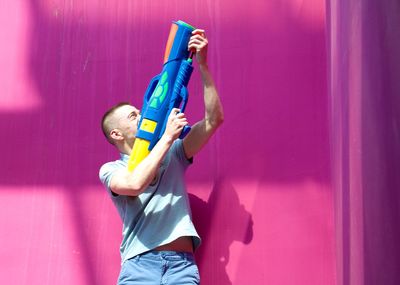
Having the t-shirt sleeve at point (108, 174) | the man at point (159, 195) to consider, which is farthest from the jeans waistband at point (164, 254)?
the t-shirt sleeve at point (108, 174)

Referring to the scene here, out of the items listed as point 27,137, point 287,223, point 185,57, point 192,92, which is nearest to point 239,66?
point 192,92

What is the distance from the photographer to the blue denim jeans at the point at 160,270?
1.64m

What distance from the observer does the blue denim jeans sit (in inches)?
64.6

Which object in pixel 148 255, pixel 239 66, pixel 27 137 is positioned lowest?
pixel 148 255

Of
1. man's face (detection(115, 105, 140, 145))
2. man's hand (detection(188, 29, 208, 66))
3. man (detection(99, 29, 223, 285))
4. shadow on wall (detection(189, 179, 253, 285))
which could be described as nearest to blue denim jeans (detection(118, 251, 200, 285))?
man (detection(99, 29, 223, 285))

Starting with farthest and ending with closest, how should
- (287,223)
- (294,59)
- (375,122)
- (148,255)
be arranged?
1. (294,59)
2. (287,223)
3. (148,255)
4. (375,122)

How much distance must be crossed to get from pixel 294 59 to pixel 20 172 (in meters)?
0.79

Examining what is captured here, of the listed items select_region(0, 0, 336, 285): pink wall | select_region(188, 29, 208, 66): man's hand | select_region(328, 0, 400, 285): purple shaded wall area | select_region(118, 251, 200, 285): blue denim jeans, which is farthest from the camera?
select_region(0, 0, 336, 285): pink wall

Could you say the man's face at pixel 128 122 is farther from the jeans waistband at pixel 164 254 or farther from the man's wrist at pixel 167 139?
the jeans waistband at pixel 164 254

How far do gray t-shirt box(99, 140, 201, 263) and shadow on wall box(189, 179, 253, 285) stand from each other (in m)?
0.12

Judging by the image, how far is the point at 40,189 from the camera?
6.59 feet

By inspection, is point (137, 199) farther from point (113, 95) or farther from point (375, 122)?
point (375, 122)

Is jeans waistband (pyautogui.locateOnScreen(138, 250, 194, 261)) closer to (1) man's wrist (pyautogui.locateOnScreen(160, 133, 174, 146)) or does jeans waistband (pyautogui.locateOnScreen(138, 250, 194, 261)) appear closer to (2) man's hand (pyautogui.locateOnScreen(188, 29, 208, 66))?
(1) man's wrist (pyautogui.locateOnScreen(160, 133, 174, 146))

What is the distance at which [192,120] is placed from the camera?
198 cm
